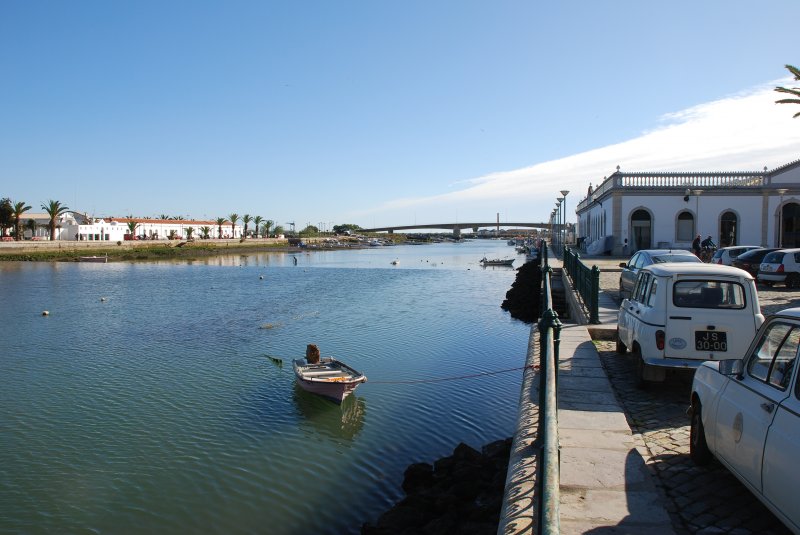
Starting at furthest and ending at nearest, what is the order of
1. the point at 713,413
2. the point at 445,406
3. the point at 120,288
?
the point at 120,288 → the point at 445,406 → the point at 713,413

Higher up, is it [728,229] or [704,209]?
[704,209]

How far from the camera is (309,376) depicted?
14.2 metres

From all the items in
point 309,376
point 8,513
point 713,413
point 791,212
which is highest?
point 791,212

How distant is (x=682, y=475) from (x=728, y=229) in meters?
39.0

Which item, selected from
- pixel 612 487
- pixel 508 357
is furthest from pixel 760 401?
pixel 508 357

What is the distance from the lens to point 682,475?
20.3ft

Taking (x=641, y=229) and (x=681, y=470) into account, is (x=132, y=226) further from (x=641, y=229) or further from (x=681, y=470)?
(x=681, y=470)

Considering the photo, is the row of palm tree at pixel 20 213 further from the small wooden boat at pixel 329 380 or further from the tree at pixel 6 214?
the small wooden boat at pixel 329 380

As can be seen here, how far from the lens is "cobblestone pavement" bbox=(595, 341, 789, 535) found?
5.13 metres

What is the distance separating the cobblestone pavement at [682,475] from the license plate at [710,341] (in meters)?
0.86

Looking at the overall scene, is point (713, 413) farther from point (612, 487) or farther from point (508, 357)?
point (508, 357)

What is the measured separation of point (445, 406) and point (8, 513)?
8.37 meters

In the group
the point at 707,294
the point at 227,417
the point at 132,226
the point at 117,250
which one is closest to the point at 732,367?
the point at 707,294

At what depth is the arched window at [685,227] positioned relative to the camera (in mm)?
40500
